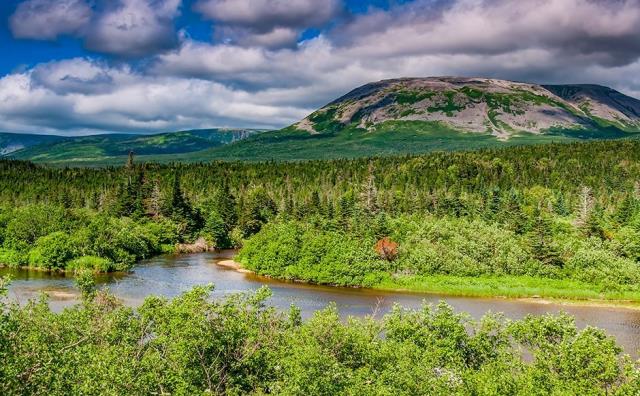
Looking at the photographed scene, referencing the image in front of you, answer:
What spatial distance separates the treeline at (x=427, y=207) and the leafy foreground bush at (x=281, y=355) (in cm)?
5452

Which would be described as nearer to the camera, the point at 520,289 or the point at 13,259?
the point at 520,289

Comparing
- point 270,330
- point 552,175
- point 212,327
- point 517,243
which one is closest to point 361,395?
point 212,327

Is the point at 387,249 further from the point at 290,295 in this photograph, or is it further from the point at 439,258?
the point at 290,295

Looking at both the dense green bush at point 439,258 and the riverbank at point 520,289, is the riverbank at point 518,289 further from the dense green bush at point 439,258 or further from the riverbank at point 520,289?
the dense green bush at point 439,258

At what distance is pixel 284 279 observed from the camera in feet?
327

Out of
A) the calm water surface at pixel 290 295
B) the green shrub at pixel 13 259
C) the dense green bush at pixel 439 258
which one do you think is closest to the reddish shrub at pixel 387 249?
the dense green bush at pixel 439 258

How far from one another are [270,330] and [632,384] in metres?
21.6

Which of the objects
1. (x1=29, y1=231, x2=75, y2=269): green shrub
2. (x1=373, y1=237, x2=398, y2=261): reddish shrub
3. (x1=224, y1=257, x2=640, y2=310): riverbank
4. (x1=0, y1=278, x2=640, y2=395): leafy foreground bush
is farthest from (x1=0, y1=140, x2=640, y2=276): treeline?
(x1=0, y1=278, x2=640, y2=395): leafy foreground bush

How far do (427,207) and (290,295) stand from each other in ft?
249

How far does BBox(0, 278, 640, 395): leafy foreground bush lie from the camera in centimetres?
2728

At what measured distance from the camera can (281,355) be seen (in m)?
37.0

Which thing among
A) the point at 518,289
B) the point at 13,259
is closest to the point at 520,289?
the point at 518,289

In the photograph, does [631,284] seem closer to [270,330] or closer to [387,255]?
[387,255]

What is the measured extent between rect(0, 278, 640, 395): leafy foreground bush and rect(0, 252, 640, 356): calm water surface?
24.4 m
